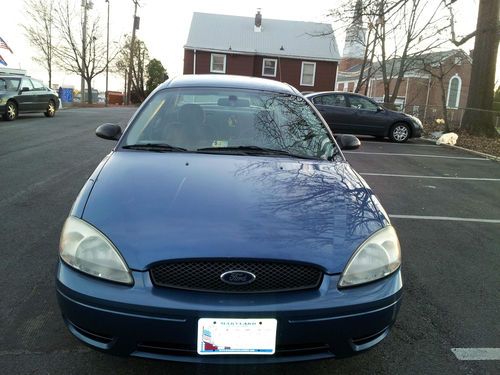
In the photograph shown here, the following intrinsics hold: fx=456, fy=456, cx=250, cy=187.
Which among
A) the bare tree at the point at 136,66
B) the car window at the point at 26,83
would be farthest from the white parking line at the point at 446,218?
the bare tree at the point at 136,66

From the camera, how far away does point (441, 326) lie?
118 inches

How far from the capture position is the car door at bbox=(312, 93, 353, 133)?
14195mm

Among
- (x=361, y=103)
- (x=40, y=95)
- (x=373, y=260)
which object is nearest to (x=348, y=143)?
(x=373, y=260)

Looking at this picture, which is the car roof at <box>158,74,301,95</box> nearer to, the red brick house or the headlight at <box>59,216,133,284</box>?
the headlight at <box>59,216,133,284</box>

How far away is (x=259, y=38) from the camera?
34719 millimetres

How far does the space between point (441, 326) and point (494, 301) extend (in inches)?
28.3

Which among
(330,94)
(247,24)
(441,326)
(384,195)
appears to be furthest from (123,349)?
(247,24)

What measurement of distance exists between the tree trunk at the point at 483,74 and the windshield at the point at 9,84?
15.4 m

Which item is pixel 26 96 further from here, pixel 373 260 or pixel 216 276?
pixel 373 260

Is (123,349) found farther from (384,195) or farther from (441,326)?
(384,195)

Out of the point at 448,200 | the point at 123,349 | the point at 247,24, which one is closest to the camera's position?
the point at 123,349

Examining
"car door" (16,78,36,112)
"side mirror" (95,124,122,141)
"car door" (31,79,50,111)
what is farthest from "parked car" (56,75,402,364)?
"car door" (31,79,50,111)

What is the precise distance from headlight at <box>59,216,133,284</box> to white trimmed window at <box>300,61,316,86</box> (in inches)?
1329

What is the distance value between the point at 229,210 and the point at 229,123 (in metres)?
1.32
